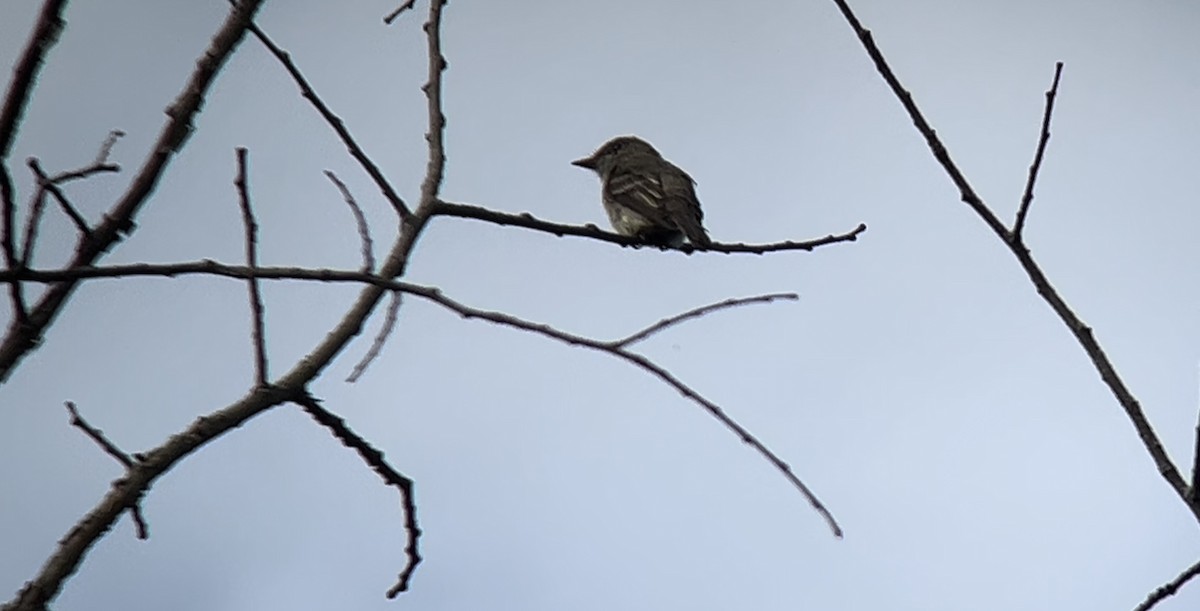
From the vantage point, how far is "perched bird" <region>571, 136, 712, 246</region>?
9.24 meters

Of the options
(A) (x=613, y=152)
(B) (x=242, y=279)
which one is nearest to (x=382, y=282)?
(B) (x=242, y=279)

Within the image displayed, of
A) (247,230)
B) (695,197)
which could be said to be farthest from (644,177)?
(247,230)

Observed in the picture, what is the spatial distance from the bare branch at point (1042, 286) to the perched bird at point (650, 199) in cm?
611

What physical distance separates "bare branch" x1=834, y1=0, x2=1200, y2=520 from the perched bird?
6.11 meters

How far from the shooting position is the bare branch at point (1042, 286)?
2291 millimetres

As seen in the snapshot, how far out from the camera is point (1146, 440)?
2311mm

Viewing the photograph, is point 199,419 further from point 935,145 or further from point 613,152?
point 613,152

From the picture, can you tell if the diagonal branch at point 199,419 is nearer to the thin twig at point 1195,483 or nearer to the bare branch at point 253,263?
the bare branch at point 253,263

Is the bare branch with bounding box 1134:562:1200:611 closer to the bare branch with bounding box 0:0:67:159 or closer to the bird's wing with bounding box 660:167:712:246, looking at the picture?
the bare branch with bounding box 0:0:67:159

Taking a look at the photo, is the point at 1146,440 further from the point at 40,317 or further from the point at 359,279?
the point at 40,317

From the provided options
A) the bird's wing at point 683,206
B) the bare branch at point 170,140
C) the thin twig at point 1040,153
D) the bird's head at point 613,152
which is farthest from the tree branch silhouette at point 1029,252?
the bird's head at point 613,152

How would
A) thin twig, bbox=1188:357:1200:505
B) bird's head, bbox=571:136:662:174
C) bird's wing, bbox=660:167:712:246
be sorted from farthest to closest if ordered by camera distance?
bird's head, bbox=571:136:662:174 → bird's wing, bbox=660:167:712:246 → thin twig, bbox=1188:357:1200:505

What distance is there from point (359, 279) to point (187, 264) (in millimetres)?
250

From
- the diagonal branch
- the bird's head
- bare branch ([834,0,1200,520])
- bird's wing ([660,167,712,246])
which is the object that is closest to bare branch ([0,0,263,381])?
the diagonal branch
